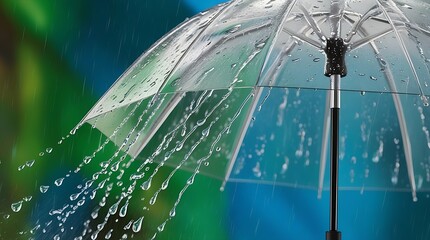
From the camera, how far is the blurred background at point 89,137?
406cm

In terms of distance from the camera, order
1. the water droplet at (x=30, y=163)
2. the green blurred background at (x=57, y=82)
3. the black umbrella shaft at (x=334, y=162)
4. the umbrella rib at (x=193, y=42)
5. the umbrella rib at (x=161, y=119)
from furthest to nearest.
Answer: the green blurred background at (x=57, y=82) → the water droplet at (x=30, y=163) → the umbrella rib at (x=161, y=119) → the black umbrella shaft at (x=334, y=162) → the umbrella rib at (x=193, y=42)

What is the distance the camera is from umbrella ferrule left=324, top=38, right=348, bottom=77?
1.79m

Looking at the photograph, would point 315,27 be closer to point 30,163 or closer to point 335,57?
point 335,57

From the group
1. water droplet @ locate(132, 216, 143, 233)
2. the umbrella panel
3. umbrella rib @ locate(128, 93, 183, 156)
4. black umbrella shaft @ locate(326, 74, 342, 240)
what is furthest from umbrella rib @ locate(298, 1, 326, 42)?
water droplet @ locate(132, 216, 143, 233)

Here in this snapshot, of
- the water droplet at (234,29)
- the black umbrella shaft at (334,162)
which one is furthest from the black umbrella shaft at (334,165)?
the water droplet at (234,29)

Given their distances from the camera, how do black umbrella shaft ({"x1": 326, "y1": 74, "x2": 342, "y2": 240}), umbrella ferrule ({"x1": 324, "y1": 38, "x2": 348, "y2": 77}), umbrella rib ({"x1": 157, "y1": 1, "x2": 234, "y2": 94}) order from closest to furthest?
umbrella rib ({"x1": 157, "y1": 1, "x2": 234, "y2": 94}) < umbrella ferrule ({"x1": 324, "y1": 38, "x2": 348, "y2": 77}) < black umbrella shaft ({"x1": 326, "y1": 74, "x2": 342, "y2": 240})

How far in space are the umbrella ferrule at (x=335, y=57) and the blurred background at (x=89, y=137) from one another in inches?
95.2

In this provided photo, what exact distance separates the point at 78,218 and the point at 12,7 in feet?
4.00

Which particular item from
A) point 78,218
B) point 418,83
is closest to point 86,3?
point 78,218

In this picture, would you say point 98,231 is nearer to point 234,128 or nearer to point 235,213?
point 235,213

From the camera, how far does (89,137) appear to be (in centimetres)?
414

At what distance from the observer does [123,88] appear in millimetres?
1770

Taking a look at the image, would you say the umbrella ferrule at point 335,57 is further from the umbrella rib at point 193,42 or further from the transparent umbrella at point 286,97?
the umbrella rib at point 193,42

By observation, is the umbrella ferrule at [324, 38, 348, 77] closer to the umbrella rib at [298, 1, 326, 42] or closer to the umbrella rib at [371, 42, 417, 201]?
the umbrella rib at [298, 1, 326, 42]
